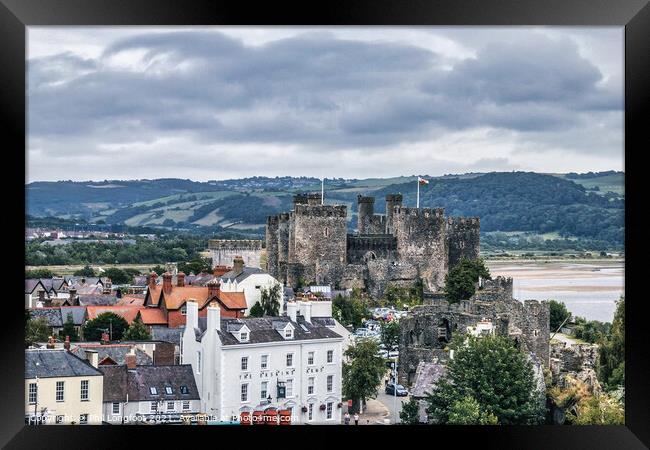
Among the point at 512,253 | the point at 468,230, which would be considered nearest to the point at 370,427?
the point at 468,230

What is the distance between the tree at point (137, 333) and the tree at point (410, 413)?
4.29 metres

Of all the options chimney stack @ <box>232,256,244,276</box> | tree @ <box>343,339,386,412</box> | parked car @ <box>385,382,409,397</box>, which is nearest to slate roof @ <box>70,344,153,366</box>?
tree @ <box>343,339,386,412</box>

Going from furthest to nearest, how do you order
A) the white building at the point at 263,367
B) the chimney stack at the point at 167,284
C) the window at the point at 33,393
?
the chimney stack at the point at 167,284, the white building at the point at 263,367, the window at the point at 33,393

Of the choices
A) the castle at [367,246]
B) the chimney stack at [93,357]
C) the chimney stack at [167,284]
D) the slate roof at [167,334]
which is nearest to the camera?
the chimney stack at [93,357]

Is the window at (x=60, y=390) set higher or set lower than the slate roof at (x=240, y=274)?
lower

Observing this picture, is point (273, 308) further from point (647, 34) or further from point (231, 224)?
point (647, 34)

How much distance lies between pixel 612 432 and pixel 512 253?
20335 millimetres

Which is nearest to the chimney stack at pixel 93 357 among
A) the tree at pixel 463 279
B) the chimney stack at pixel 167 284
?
the chimney stack at pixel 167 284

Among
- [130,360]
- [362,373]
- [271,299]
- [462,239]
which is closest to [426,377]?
[362,373]

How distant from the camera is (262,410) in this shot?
1279 cm

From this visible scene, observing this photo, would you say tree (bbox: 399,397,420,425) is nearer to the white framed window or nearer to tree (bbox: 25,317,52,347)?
the white framed window

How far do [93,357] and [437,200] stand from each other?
597 inches

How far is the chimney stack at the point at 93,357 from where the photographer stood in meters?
12.1

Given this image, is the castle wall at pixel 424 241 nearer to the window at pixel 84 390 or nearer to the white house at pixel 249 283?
the white house at pixel 249 283
